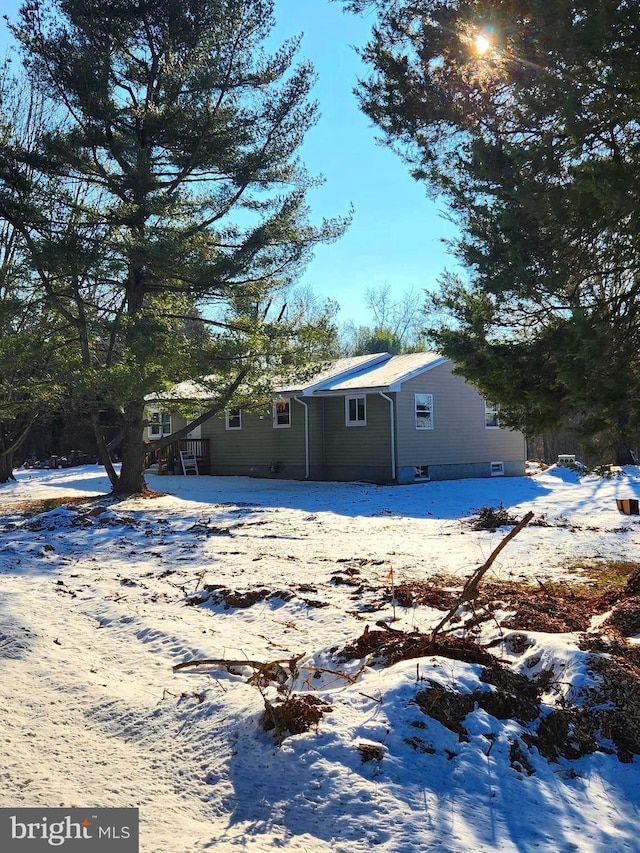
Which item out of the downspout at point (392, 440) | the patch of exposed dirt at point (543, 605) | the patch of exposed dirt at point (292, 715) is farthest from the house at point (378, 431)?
the patch of exposed dirt at point (292, 715)

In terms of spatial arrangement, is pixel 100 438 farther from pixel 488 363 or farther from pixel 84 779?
pixel 84 779

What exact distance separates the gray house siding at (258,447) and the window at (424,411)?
392 cm

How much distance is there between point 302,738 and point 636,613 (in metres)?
3.02

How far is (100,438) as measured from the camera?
16.3 meters

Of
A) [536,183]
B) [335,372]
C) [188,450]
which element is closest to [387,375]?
[335,372]

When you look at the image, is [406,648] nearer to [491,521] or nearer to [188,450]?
[491,521]

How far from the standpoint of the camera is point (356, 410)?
2114cm

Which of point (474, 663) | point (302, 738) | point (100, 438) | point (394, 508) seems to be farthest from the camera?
point (100, 438)

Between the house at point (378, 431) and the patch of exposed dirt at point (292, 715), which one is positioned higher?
the house at point (378, 431)

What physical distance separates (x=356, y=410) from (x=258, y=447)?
175 inches

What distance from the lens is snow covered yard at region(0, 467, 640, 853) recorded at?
290cm

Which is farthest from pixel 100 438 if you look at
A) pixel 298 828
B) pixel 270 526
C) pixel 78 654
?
pixel 298 828

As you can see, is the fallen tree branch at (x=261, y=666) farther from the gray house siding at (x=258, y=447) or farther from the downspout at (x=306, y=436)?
the downspout at (x=306, y=436)

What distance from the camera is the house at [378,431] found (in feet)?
66.5
